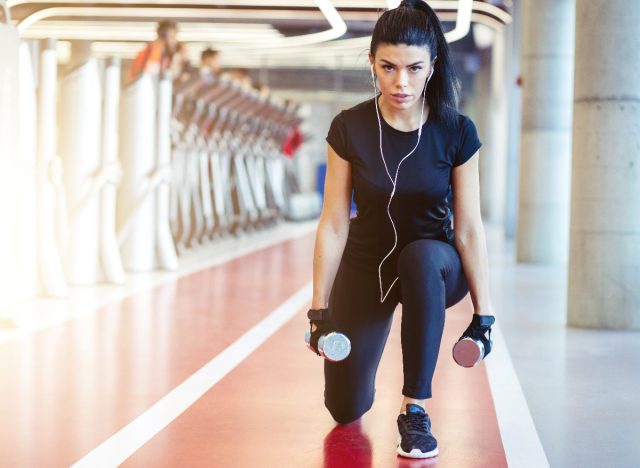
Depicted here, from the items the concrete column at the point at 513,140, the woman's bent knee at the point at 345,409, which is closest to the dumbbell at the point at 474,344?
the woman's bent knee at the point at 345,409

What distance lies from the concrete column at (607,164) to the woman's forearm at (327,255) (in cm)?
293

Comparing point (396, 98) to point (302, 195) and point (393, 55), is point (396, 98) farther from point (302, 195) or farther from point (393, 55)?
point (302, 195)

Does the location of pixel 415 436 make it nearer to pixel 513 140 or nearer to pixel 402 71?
pixel 402 71

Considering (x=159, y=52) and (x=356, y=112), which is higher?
(x=159, y=52)

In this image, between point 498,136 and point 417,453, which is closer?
point 417,453

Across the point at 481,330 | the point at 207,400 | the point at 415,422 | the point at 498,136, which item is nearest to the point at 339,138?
the point at 481,330

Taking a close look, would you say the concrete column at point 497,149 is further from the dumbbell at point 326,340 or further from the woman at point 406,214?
the dumbbell at point 326,340

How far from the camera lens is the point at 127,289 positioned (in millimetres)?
7176

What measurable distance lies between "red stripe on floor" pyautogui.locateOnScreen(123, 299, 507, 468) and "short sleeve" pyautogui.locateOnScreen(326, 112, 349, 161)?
2.79ft

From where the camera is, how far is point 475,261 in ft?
10.1

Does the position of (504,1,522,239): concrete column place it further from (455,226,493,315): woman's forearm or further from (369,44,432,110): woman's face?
(369,44,432,110): woman's face

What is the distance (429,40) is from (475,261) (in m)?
0.64

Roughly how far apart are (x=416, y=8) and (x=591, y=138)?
9.84 feet

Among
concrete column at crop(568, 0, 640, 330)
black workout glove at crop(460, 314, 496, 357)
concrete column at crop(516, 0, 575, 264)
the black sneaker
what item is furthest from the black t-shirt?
concrete column at crop(516, 0, 575, 264)
